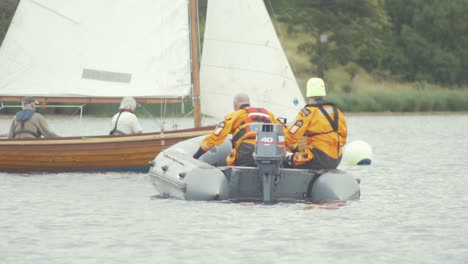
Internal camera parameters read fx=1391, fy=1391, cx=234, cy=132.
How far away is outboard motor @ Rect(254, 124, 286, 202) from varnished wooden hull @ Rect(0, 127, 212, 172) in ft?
20.9

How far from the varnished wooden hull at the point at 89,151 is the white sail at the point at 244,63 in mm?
1779

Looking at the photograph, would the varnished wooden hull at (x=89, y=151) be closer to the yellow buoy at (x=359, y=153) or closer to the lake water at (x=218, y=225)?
the lake water at (x=218, y=225)

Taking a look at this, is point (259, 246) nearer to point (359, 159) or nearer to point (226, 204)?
point (226, 204)

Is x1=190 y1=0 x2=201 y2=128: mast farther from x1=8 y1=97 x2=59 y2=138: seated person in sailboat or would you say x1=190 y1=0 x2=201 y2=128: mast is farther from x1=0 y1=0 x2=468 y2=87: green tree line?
x1=0 y1=0 x2=468 y2=87: green tree line

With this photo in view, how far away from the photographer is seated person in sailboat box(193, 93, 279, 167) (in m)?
18.9

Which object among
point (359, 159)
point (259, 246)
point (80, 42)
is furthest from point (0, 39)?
point (259, 246)

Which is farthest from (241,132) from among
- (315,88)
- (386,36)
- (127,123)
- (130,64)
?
(386,36)

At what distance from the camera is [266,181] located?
59.6 feet

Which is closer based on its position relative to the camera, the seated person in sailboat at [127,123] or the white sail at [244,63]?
the seated person in sailboat at [127,123]

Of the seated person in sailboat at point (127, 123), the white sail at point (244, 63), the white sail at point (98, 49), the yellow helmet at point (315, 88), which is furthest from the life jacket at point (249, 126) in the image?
the white sail at point (98, 49)

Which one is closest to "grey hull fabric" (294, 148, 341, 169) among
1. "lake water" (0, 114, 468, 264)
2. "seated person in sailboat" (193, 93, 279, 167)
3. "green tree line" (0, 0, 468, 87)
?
"lake water" (0, 114, 468, 264)

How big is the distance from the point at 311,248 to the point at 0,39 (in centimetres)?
4700

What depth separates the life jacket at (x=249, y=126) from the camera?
1891 centimetres

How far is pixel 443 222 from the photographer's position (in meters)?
17.2
